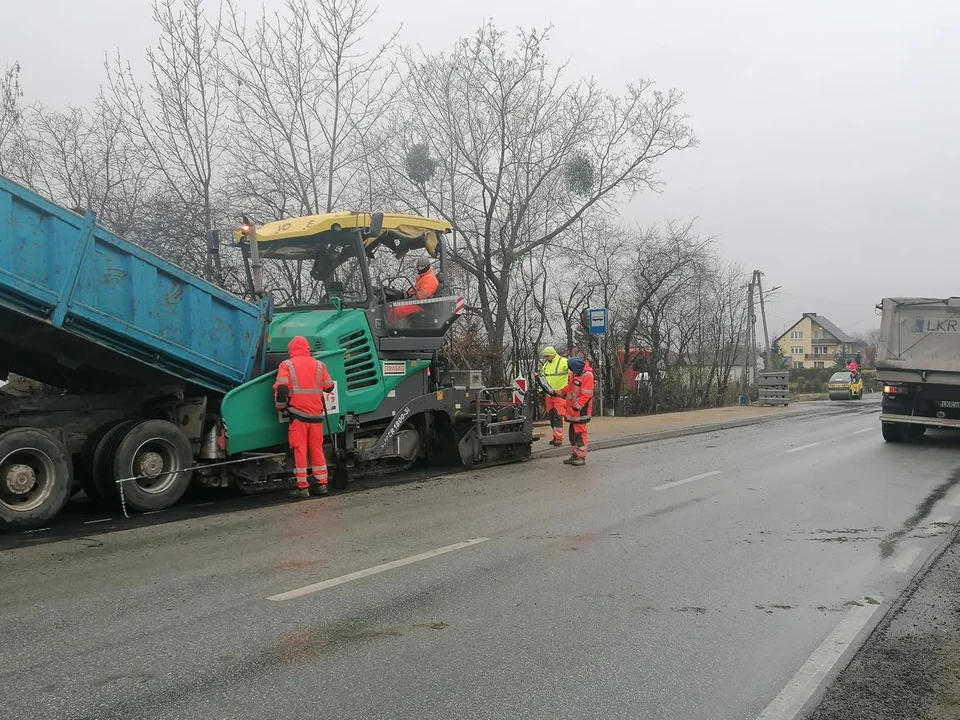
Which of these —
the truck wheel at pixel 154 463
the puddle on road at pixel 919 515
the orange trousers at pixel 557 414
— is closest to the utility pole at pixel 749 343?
the orange trousers at pixel 557 414

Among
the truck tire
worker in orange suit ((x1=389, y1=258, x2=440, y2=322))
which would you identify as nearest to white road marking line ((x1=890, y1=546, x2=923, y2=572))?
worker in orange suit ((x1=389, y1=258, x2=440, y2=322))

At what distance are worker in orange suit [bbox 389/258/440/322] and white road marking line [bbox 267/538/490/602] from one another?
13.6 feet

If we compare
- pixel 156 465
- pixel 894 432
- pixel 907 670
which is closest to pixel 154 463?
pixel 156 465

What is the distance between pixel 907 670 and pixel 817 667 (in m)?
0.43

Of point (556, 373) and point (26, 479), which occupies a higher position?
point (556, 373)

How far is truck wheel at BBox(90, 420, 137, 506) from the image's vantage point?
291 inches

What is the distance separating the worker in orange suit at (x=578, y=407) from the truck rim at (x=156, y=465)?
18.8 ft

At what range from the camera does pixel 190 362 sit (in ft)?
25.5

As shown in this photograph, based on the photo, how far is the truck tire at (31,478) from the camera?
21.9 ft

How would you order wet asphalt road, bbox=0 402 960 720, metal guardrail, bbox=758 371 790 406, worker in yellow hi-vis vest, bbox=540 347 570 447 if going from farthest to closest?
metal guardrail, bbox=758 371 790 406
worker in yellow hi-vis vest, bbox=540 347 570 447
wet asphalt road, bbox=0 402 960 720

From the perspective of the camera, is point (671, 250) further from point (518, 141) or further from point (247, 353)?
point (247, 353)

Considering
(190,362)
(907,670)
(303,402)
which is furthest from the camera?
(303,402)

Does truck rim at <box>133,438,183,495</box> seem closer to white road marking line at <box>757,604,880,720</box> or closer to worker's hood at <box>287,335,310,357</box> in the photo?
worker's hood at <box>287,335,310,357</box>

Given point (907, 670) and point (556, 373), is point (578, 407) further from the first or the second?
point (907, 670)
